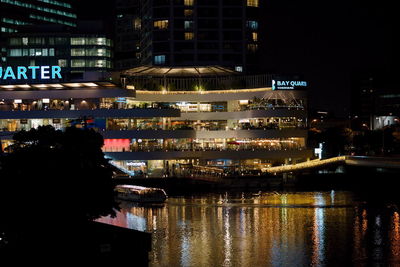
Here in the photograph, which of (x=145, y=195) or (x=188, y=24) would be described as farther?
(x=188, y=24)

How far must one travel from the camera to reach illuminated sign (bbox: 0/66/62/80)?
129000 mm

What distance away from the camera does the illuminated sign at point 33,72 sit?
12900cm

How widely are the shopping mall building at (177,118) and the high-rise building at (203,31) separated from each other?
37.8m

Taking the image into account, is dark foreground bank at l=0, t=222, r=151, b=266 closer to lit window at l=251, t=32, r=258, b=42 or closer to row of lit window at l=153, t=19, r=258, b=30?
row of lit window at l=153, t=19, r=258, b=30

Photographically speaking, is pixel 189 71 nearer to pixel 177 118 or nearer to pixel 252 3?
pixel 177 118

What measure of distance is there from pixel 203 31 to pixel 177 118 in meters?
49.6

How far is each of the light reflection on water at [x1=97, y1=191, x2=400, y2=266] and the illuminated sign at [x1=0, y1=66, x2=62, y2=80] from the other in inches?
1459

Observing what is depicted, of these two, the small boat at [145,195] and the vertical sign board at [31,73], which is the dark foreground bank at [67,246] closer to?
the small boat at [145,195]

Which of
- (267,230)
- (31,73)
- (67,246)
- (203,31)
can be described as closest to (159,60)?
(203,31)

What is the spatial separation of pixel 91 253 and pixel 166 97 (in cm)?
9685

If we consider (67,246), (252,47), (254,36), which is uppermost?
(254,36)

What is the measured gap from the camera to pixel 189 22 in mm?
185375

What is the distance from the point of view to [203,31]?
609 feet

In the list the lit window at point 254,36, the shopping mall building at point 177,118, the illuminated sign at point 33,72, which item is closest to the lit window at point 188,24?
the lit window at point 254,36
